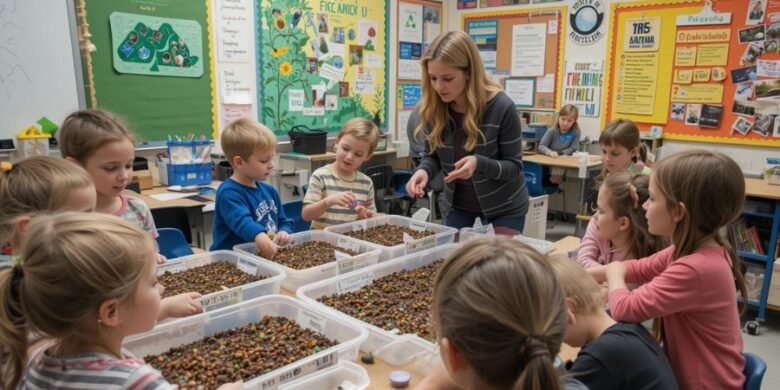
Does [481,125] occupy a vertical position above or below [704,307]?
above

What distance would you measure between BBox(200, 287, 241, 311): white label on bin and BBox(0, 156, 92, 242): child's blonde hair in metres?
0.51

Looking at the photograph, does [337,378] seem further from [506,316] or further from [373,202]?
[373,202]

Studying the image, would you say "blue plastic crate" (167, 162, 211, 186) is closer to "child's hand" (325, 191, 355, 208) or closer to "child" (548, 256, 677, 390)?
"child's hand" (325, 191, 355, 208)

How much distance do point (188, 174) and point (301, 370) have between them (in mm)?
3146

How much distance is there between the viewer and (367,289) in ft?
6.03

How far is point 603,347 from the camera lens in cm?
125

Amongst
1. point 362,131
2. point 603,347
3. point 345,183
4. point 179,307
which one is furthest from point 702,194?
point 345,183

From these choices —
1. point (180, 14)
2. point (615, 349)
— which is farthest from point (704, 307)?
point (180, 14)

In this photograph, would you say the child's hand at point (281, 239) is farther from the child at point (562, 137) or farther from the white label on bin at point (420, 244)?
the child at point (562, 137)

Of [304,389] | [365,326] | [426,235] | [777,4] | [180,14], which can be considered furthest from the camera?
[777,4]

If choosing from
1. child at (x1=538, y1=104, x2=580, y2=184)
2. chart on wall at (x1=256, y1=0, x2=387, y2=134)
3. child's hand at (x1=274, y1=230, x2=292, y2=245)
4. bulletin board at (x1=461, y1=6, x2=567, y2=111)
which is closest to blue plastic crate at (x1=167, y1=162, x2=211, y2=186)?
chart on wall at (x1=256, y1=0, x2=387, y2=134)

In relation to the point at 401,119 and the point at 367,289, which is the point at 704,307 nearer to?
the point at 367,289

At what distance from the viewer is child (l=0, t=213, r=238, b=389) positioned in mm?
931

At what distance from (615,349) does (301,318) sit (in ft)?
2.80
